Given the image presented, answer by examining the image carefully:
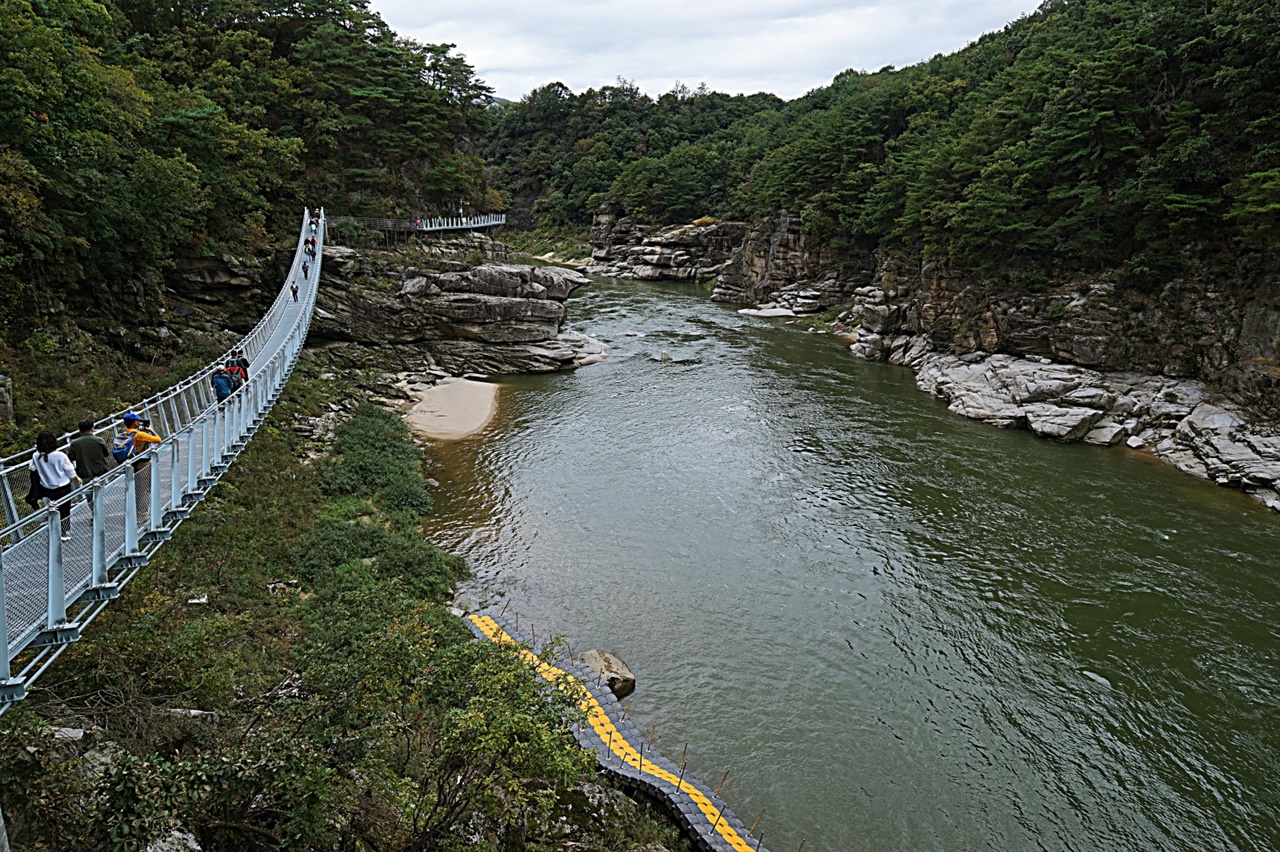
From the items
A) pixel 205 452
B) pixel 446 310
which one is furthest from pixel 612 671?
pixel 446 310

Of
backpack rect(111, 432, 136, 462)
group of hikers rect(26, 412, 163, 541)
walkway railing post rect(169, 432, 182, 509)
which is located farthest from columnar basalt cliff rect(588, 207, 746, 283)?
walkway railing post rect(169, 432, 182, 509)

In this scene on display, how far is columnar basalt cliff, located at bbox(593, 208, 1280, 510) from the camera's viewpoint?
23.4m

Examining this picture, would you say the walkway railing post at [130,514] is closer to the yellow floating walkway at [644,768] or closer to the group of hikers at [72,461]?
the group of hikers at [72,461]

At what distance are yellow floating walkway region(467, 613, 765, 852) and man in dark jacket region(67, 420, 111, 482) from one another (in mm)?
5422

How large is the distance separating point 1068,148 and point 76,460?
3609 centimetres

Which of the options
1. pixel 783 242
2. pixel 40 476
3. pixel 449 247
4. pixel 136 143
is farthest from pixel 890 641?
pixel 783 242

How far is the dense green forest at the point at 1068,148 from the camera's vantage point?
25.0m

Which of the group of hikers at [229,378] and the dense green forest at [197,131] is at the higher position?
→ the dense green forest at [197,131]

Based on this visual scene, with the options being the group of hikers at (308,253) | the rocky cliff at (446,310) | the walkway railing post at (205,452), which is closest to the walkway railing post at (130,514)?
the walkway railing post at (205,452)

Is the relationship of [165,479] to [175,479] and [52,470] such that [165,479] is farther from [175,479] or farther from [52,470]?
[52,470]

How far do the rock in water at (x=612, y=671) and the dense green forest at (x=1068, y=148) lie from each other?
960 inches

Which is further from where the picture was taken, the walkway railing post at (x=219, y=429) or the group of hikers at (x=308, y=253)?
the group of hikers at (x=308, y=253)

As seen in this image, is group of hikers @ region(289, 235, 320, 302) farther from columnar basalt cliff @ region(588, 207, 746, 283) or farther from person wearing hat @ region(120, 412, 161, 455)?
columnar basalt cliff @ region(588, 207, 746, 283)

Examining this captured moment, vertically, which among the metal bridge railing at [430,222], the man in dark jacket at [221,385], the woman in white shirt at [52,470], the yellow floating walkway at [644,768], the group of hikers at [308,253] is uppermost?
the metal bridge railing at [430,222]
